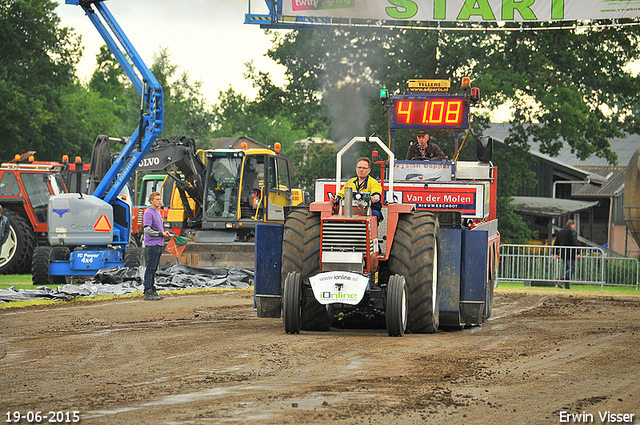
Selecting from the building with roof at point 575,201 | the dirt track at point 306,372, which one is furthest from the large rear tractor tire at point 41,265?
the building with roof at point 575,201

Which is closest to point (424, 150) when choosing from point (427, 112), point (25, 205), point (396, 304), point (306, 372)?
point (427, 112)

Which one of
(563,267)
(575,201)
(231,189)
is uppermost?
(575,201)

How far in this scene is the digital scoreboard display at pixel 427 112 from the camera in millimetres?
14828

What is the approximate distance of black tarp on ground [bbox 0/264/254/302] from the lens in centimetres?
1589

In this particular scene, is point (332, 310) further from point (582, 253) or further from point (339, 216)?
point (582, 253)

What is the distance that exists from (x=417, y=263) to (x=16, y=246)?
14482 mm

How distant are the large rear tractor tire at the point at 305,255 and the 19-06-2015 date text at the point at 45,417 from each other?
4.60m

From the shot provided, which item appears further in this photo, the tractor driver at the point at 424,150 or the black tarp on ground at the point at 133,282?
the black tarp on ground at the point at 133,282

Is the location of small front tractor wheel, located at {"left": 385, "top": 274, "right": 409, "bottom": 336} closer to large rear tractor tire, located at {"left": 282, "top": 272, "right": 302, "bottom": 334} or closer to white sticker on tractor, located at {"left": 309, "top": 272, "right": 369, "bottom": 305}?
white sticker on tractor, located at {"left": 309, "top": 272, "right": 369, "bottom": 305}

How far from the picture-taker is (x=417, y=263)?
34.9 feet

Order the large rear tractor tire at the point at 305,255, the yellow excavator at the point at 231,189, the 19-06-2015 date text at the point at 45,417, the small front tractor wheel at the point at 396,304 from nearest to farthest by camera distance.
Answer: the 19-06-2015 date text at the point at 45,417 < the small front tractor wheel at the point at 396,304 < the large rear tractor tire at the point at 305,255 < the yellow excavator at the point at 231,189

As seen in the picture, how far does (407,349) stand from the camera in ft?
31.0

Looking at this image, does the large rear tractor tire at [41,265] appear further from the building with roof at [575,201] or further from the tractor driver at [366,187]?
the building with roof at [575,201]

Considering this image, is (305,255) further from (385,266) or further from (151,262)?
(151,262)
